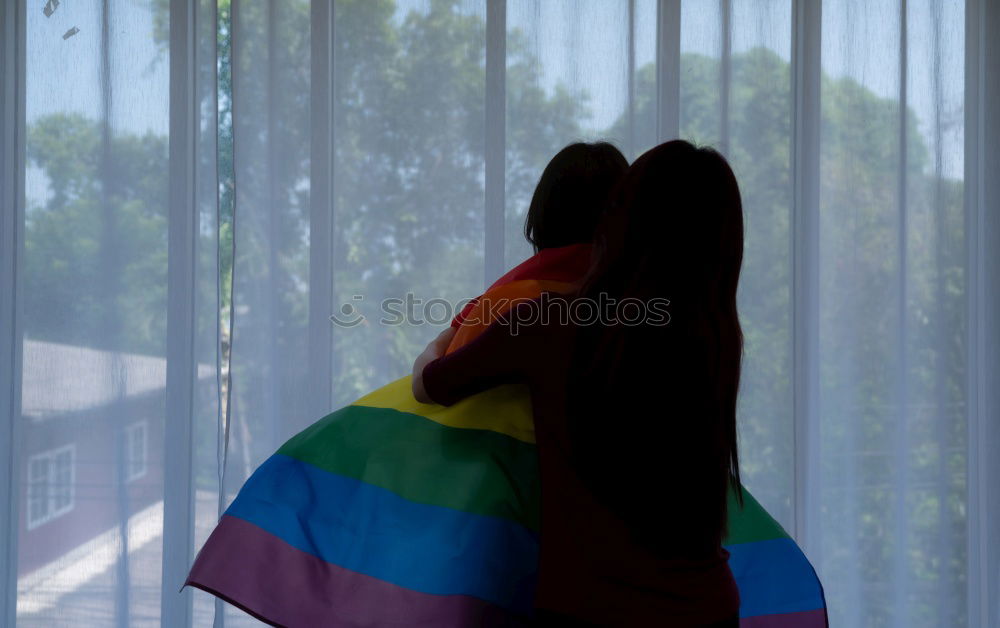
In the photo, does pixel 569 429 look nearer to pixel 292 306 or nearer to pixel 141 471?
pixel 292 306

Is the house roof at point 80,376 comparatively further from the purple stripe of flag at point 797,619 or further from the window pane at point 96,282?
the purple stripe of flag at point 797,619

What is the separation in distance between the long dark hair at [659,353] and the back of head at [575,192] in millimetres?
125

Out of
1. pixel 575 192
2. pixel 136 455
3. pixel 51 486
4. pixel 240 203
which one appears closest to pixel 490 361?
pixel 575 192

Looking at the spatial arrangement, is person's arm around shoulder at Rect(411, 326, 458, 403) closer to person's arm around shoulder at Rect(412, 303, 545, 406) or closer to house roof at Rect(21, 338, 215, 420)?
person's arm around shoulder at Rect(412, 303, 545, 406)

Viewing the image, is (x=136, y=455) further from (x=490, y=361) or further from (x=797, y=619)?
(x=797, y=619)

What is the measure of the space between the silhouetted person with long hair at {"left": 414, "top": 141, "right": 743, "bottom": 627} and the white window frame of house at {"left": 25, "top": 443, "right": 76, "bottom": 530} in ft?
4.85

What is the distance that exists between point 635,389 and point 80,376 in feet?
5.15

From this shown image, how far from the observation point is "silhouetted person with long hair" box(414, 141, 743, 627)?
2.77 feet

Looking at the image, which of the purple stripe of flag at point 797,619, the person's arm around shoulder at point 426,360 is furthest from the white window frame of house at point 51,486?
the purple stripe of flag at point 797,619

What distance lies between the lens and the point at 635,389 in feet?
2.78

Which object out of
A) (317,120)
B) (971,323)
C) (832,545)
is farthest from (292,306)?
(971,323)

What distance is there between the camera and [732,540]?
1170mm

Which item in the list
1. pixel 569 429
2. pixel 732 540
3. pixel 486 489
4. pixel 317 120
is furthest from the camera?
pixel 317 120

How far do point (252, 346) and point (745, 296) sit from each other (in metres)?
1.24
